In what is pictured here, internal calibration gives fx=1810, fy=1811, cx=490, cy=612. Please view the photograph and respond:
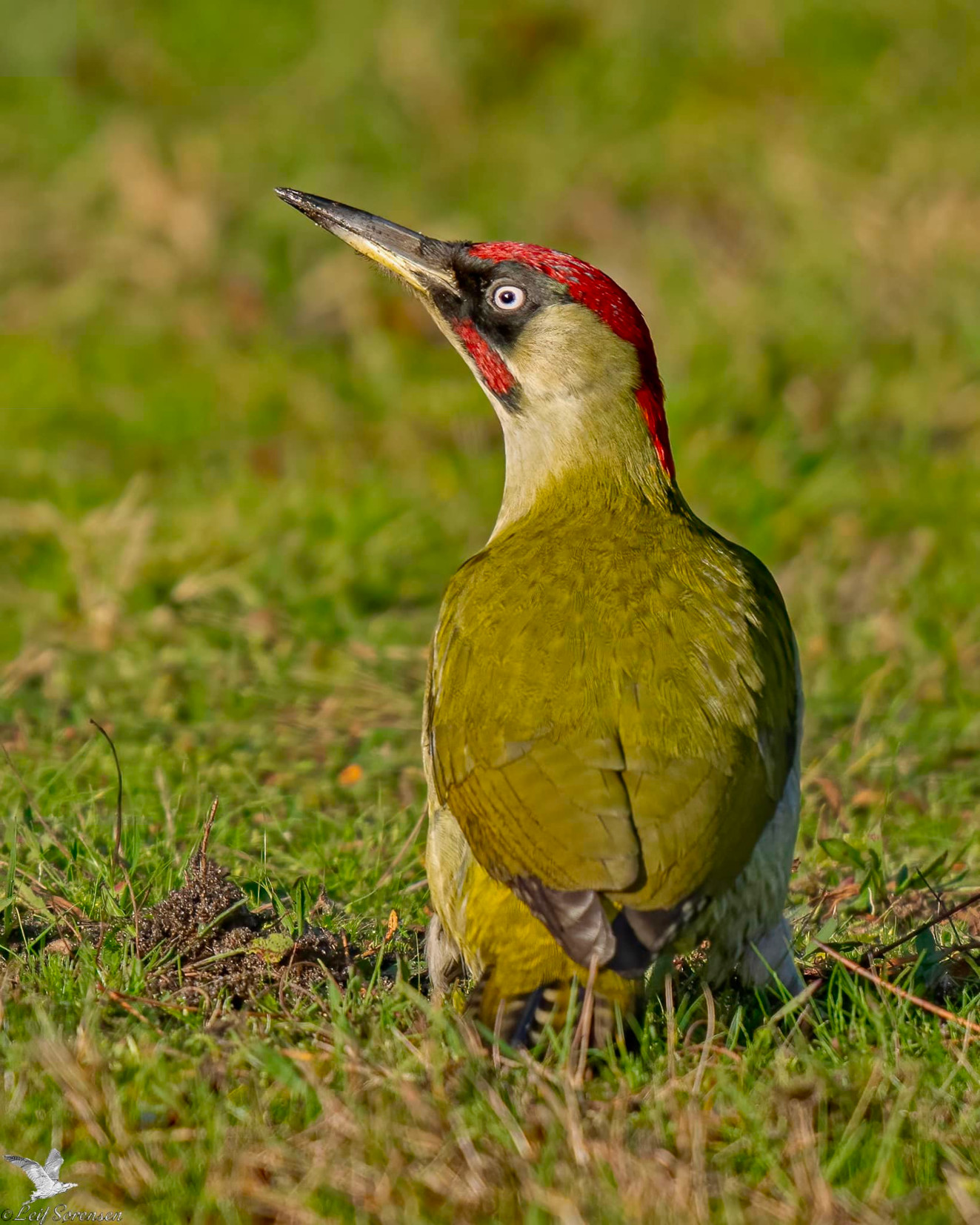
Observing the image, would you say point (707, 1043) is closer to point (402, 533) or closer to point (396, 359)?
point (402, 533)

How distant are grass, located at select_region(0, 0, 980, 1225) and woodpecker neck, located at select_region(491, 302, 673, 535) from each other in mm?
787

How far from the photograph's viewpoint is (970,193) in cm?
728

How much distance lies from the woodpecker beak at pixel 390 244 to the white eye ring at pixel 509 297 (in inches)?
4.2

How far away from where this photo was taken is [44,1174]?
7.59 feet

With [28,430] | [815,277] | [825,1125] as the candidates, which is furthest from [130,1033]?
[815,277]

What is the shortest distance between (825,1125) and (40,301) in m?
5.74

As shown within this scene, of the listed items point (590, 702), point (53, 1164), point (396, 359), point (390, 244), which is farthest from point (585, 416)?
point (396, 359)

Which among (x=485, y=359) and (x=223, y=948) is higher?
(x=485, y=359)

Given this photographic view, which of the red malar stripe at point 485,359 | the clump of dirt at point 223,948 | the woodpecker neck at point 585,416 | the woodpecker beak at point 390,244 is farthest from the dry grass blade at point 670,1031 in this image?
the woodpecker beak at point 390,244

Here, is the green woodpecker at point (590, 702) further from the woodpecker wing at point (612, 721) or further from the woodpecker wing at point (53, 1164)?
the woodpecker wing at point (53, 1164)

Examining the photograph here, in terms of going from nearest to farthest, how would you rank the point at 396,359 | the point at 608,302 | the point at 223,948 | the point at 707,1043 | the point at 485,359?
the point at 707,1043
the point at 223,948
the point at 608,302
the point at 485,359
the point at 396,359

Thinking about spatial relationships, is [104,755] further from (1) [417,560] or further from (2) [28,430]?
(2) [28,430]

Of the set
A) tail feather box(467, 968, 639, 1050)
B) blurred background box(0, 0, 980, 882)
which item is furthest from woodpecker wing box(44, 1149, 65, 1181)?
blurred background box(0, 0, 980, 882)

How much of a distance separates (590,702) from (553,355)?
102 cm
